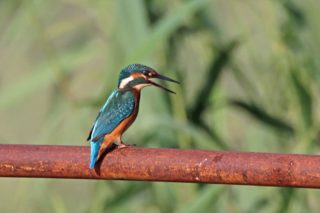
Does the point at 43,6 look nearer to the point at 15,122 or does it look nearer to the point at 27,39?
the point at 27,39

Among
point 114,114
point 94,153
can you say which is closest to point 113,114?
point 114,114

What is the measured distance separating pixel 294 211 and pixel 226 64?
425 mm

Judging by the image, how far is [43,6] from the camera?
293 centimetres

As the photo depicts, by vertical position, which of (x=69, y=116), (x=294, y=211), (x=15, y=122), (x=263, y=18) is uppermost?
(x=263, y=18)

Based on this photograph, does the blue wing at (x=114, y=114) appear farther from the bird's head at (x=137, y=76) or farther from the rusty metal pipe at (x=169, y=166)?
the rusty metal pipe at (x=169, y=166)

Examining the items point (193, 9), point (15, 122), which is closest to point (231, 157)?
point (193, 9)

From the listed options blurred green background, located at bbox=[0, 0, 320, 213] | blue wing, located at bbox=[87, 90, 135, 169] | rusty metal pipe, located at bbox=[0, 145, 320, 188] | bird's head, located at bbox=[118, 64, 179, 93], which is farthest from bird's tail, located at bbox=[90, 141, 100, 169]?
blurred green background, located at bbox=[0, 0, 320, 213]

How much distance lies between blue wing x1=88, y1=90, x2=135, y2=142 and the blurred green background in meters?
0.48

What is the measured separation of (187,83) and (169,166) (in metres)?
1.37

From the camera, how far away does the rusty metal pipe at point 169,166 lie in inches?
66.6

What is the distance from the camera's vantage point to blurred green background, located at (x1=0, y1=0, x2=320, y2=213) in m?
2.77

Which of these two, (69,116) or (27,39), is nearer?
(69,116)

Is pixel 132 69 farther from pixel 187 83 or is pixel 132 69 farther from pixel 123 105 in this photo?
pixel 187 83

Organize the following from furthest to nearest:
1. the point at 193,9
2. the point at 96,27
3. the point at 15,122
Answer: the point at 15,122
the point at 96,27
the point at 193,9
